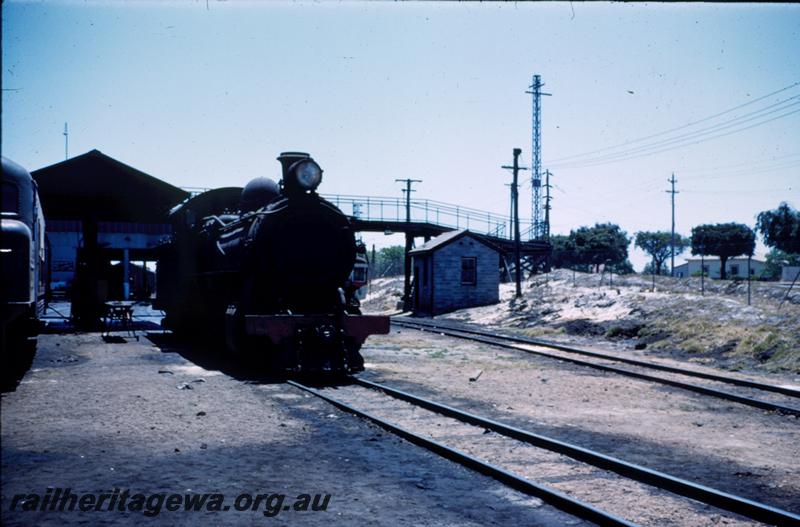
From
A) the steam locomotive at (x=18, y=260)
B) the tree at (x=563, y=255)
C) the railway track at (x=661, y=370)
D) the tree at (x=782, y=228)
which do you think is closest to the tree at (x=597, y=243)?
the tree at (x=563, y=255)

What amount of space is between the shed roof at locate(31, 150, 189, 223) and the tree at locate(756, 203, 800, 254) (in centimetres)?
6615

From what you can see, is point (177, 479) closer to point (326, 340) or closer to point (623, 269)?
point (326, 340)

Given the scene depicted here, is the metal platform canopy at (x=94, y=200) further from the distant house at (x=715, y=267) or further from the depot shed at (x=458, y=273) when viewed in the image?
the distant house at (x=715, y=267)

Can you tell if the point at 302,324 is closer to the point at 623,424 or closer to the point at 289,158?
the point at 289,158

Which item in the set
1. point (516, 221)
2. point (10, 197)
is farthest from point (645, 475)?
point (516, 221)

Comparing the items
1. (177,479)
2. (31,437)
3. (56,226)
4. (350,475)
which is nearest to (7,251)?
(31,437)

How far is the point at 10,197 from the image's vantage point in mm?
9703

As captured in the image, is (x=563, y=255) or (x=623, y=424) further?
(x=563, y=255)

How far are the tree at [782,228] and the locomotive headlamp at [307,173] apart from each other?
69.4m

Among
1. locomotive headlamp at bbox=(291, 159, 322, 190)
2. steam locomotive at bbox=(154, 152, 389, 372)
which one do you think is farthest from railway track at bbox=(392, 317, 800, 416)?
locomotive headlamp at bbox=(291, 159, 322, 190)

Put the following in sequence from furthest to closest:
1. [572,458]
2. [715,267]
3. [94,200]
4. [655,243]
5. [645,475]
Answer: [655,243]
[715,267]
[94,200]
[572,458]
[645,475]

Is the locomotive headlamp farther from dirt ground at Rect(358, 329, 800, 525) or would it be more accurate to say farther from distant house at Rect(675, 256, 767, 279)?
distant house at Rect(675, 256, 767, 279)

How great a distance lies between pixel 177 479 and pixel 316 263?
20.8ft

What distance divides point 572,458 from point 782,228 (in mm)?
72477
